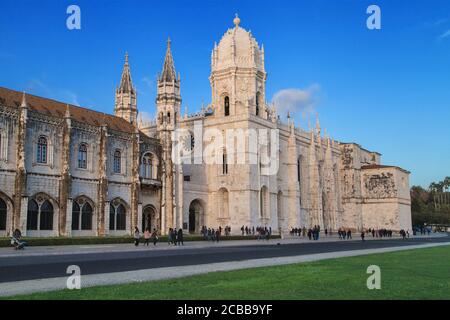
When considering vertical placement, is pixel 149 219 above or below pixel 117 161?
below

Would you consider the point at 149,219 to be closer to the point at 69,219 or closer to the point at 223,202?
the point at 223,202

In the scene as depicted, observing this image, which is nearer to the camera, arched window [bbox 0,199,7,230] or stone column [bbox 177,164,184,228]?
arched window [bbox 0,199,7,230]

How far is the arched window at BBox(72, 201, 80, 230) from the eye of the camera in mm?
42406

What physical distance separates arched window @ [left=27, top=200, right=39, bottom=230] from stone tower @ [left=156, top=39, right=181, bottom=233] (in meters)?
14.4

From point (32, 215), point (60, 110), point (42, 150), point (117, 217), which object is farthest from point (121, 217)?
point (60, 110)

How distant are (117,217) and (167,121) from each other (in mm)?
12590

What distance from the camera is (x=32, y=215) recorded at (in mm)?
39250

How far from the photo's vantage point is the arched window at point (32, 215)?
3894cm

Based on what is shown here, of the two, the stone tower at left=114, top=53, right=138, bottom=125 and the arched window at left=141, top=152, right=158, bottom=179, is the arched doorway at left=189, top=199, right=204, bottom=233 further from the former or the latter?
the stone tower at left=114, top=53, right=138, bottom=125

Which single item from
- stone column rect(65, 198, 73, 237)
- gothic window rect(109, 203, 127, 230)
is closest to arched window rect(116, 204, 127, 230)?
gothic window rect(109, 203, 127, 230)

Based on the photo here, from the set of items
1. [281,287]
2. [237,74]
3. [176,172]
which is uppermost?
[237,74]
